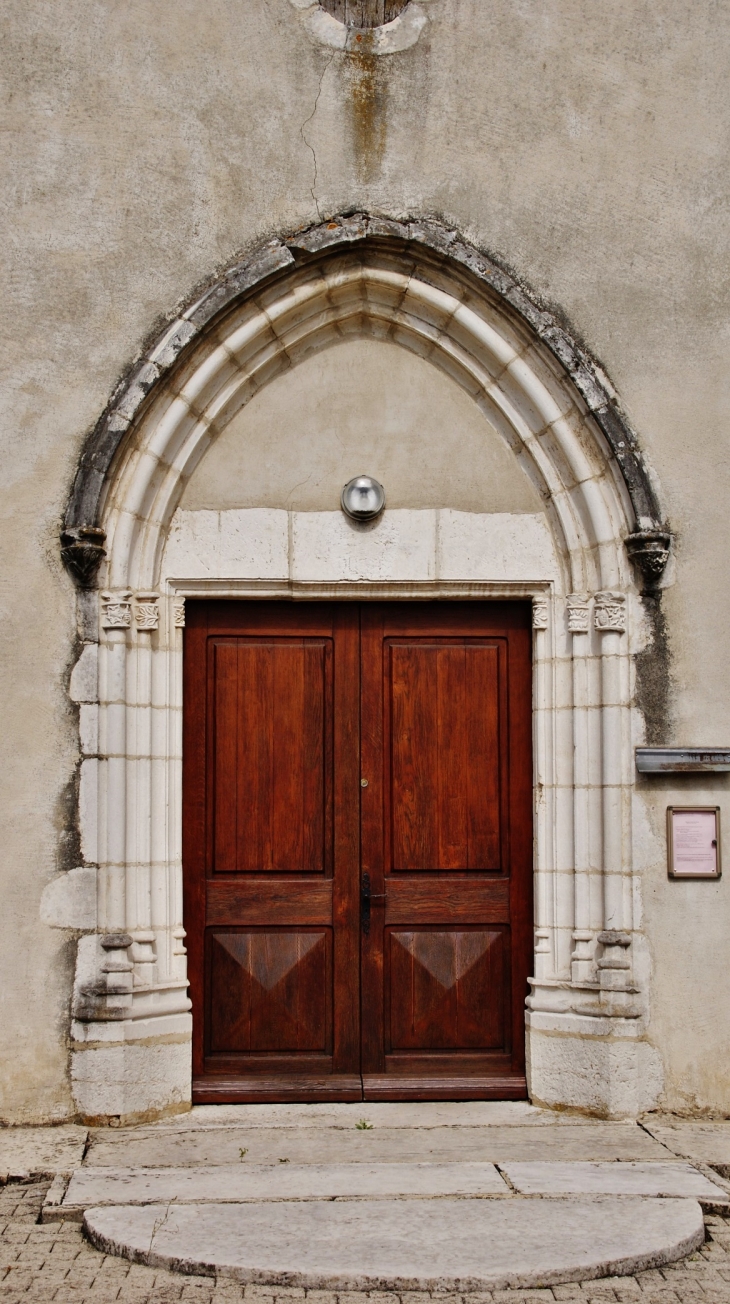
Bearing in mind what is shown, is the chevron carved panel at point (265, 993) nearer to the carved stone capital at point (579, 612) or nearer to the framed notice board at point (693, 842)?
the framed notice board at point (693, 842)

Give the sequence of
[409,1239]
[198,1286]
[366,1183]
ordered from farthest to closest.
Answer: [366,1183] → [409,1239] → [198,1286]

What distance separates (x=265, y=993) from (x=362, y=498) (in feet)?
7.16

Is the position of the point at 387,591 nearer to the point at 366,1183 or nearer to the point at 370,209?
the point at 370,209

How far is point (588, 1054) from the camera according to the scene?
540cm

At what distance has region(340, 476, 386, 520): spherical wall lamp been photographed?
5.61 metres

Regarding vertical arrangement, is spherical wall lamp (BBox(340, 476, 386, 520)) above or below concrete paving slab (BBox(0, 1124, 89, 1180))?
above

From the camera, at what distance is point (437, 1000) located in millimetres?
5703

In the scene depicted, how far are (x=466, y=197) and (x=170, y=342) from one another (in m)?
1.42

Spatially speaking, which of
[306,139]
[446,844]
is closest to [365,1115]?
[446,844]

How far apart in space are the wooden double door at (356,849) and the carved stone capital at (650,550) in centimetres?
65

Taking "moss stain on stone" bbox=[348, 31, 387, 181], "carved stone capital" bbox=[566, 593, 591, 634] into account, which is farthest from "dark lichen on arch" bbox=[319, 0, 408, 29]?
"carved stone capital" bbox=[566, 593, 591, 634]

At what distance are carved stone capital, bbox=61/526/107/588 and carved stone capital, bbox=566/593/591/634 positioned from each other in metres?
2.00

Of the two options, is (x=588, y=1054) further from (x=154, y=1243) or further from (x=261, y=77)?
(x=261, y=77)

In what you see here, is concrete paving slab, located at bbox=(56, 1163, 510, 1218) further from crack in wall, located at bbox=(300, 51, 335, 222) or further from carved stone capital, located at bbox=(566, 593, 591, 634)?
crack in wall, located at bbox=(300, 51, 335, 222)
